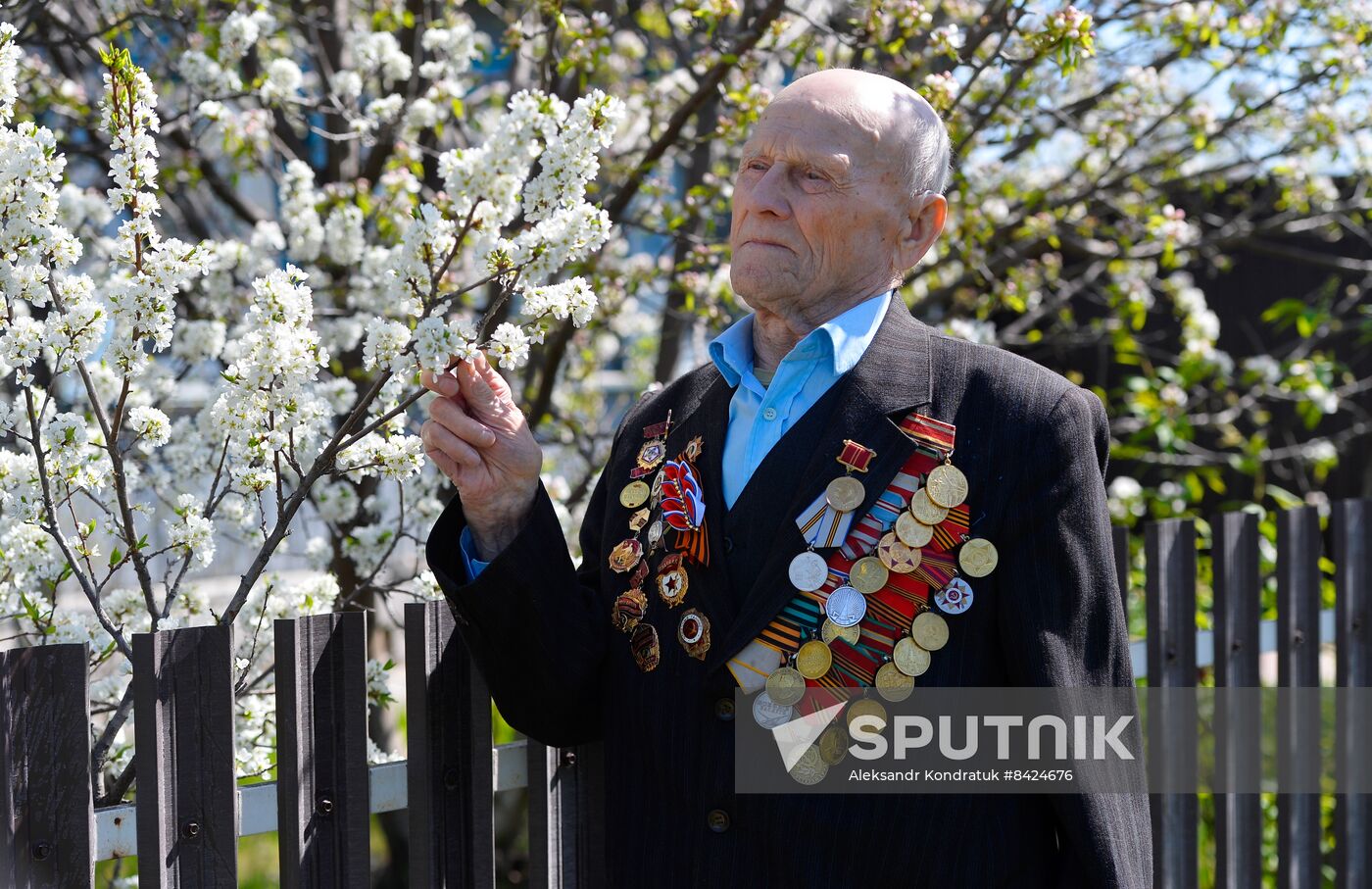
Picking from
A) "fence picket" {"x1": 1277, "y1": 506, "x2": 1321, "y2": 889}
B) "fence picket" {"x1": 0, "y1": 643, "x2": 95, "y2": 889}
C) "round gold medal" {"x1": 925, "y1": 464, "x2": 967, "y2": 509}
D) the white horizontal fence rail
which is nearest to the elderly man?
"round gold medal" {"x1": 925, "y1": 464, "x2": 967, "y2": 509}

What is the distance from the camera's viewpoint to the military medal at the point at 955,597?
1805mm

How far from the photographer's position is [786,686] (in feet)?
5.97

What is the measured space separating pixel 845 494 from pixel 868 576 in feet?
0.40

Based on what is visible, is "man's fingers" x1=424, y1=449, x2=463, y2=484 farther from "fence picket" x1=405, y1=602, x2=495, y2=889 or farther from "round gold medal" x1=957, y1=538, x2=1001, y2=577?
"round gold medal" x1=957, y1=538, x2=1001, y2=577

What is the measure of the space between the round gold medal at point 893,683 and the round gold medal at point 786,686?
0.36 ft

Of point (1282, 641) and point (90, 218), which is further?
point (90, 218)

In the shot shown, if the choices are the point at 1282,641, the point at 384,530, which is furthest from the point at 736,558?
the point at 1282,641

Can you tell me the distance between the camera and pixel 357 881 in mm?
1999

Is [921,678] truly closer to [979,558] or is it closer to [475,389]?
[979,558]

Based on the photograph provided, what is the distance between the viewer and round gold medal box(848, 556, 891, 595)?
1831 mm

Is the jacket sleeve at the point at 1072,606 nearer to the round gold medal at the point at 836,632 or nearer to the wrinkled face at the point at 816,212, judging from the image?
the round gold medal at the point at 836,632

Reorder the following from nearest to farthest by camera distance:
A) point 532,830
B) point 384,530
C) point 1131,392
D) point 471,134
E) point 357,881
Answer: point 357,881, point 532,830, point 384,530, point 471,134, point 1131,392

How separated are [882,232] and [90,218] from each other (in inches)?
99.5

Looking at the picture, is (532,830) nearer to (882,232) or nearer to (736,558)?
(736,558)
